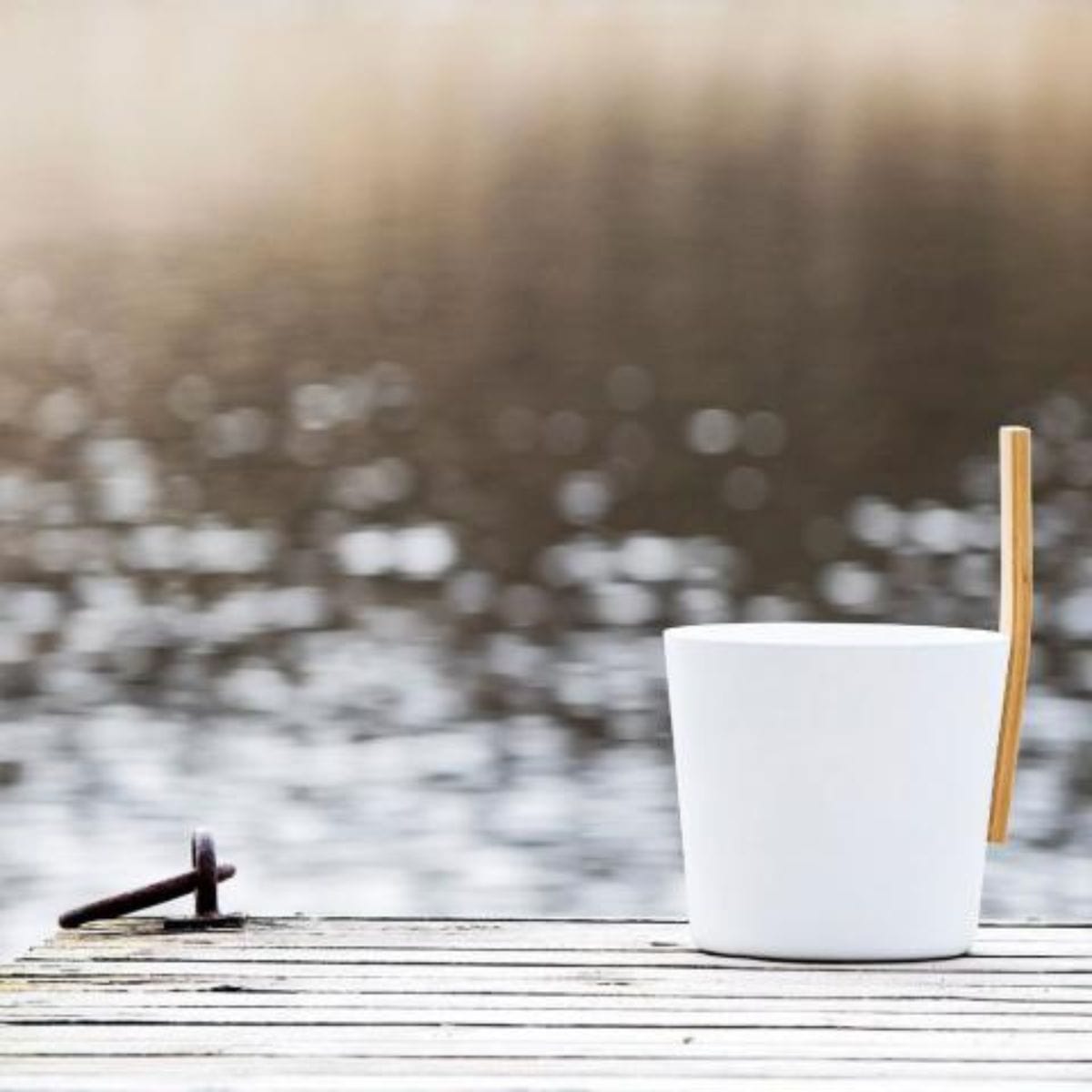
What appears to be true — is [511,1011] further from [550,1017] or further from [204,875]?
[204,875]

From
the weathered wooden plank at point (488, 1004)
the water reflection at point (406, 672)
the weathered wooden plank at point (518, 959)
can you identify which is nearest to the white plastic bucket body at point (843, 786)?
the weathered wooden plank at point (518, 959)

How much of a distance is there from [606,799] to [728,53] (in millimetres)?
5407

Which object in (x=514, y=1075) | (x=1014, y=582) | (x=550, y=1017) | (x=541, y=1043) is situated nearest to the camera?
(x=514, y=1075)

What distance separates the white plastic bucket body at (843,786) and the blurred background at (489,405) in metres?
3.41

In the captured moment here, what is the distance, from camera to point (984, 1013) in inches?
86.7

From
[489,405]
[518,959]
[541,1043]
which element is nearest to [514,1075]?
[541,1043]

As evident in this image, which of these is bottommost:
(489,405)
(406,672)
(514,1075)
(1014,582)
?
(514,1075)

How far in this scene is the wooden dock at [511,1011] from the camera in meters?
1.97

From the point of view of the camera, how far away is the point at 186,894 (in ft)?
8.62

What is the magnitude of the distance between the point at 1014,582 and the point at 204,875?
0.77 metres

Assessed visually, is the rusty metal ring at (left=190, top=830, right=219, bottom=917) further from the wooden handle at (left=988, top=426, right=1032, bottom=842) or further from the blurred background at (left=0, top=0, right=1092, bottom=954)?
the blurred background at (left=0, top=0, right=1092, bottom=954)

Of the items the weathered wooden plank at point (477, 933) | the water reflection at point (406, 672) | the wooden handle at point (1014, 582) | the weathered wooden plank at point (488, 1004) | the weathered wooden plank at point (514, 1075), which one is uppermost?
the water reflection at point (406, 672)

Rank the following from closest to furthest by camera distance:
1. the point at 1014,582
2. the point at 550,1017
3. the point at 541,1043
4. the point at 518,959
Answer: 1. the point at 541,1043
2. the point at 550,1017
3. the point at 518,959
4. the point at 1014,582

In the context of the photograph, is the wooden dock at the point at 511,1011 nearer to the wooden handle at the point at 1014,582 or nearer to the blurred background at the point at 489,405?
the wooden handle at the point at 1014,582
